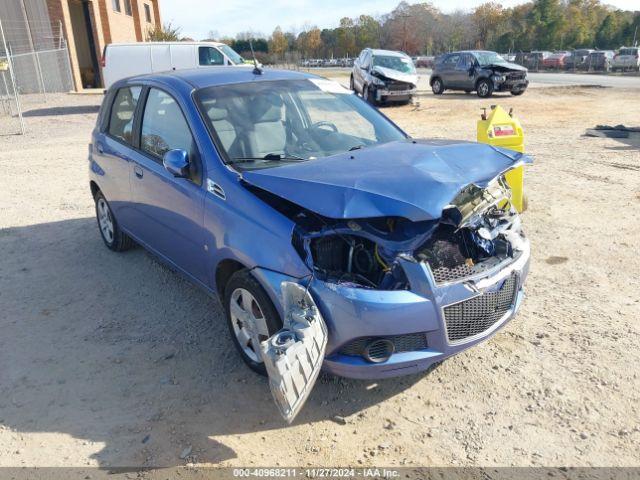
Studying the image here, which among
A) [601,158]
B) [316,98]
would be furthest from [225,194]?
[601,158]

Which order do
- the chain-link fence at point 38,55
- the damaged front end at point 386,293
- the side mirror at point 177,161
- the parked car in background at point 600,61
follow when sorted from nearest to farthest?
the damaged front end at point 386,293 → the side mirror at point 177,161 → the chain-link fence at point 38,55 → the parked car in background at point 600,61

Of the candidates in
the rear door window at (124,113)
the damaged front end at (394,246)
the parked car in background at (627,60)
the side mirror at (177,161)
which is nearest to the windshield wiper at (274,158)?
the side mirror at (177,161)

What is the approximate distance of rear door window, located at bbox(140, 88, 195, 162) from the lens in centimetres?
384

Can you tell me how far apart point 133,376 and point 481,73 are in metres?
21.0

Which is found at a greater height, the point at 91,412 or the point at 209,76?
the point at 209,76

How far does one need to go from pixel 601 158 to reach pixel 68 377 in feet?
30.8

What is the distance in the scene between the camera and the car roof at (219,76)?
4.08 m

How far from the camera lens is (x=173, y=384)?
3.39 meters

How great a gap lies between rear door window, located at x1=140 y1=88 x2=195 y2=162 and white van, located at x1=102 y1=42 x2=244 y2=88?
16.0 metres

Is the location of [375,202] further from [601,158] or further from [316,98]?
[601,158]

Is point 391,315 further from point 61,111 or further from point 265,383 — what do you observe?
point 61,111

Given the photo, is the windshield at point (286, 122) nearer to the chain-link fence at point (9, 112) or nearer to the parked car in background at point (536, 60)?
the chain-link fence at point (9, 112)

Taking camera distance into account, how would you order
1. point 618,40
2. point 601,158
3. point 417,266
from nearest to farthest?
point 417,266 → point 601,158 → point 618,40

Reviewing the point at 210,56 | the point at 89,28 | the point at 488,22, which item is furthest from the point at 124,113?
the point at 488,22
